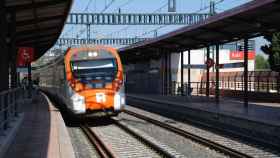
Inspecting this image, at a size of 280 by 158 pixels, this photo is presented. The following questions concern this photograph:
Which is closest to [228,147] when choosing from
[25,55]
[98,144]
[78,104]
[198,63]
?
[98,144]

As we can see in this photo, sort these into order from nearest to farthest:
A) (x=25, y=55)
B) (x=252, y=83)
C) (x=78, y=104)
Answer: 1. (x=78, y=104)
2. (x=25, y=55)
3. (x=252, y=83)

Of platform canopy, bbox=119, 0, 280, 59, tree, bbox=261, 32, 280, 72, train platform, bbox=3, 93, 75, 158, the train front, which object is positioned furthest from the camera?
tree, bbox=261, 32, 280, 72

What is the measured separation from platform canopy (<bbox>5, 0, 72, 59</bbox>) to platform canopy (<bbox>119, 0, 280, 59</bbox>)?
5.41 meters

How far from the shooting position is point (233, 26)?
1903cm

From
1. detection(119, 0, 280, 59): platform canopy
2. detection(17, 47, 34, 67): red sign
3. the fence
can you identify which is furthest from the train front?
the fence

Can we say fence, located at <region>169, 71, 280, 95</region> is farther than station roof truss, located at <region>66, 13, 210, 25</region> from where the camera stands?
No

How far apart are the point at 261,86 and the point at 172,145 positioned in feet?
60.7

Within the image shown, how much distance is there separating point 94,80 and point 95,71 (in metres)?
0.37

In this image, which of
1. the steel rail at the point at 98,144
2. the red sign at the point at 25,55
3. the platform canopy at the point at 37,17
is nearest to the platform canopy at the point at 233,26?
the platform canopy at the point at 37,17

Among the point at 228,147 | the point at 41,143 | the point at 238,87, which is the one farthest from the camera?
the point at 238,87

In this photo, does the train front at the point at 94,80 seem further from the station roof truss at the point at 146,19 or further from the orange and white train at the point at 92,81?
the station roof truss at the point at 146,19

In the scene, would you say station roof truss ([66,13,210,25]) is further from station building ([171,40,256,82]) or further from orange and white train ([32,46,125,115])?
orange and white train ([32,46,125,115])

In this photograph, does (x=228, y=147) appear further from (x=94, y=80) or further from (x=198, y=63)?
(x=198, y=63)

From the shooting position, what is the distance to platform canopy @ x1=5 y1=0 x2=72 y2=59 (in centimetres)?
1722
